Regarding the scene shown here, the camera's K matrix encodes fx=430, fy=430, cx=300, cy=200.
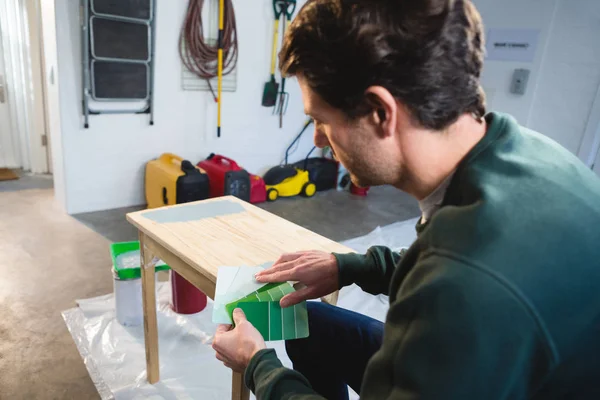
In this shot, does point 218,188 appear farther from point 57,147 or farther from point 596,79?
point 596,79

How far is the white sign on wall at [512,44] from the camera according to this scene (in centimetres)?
348

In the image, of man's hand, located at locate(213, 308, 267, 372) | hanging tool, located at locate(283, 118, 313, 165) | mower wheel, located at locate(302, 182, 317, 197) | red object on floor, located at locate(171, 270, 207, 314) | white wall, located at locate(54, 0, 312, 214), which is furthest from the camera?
hanging tool, located at locate(283, 118, 313, 165)

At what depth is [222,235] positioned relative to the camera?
4.28ft

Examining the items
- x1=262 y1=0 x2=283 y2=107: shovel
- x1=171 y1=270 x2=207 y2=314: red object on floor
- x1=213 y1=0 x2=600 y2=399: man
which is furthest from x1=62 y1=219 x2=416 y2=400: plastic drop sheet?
x1=262 y1=0 x2=283 y2=107: shovel

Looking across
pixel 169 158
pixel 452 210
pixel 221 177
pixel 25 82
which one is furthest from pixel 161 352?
pixel 25 82

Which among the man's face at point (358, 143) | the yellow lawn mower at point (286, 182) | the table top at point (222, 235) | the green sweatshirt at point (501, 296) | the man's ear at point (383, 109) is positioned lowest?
the yellow lawn mower at point (286, 182)

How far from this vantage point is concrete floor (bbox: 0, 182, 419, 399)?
1596 mm

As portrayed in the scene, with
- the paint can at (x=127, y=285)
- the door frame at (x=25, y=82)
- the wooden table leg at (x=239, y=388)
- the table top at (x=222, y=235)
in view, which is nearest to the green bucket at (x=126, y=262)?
the paint can at (x=127, y=285)

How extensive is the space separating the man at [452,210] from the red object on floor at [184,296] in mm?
1197

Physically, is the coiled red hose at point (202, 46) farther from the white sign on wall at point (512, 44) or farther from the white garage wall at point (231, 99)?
the white sign on wall at point (512, 44)

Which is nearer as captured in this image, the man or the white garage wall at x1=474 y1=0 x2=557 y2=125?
the man

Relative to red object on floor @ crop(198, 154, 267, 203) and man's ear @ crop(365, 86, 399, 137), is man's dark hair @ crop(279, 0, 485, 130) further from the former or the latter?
red object on floor @ crop(198, 154, 267, 203)

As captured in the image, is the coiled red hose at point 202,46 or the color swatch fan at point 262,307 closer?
the color swatch fan at point 262,307

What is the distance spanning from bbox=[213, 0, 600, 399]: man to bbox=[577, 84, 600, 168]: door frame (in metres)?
3.09
